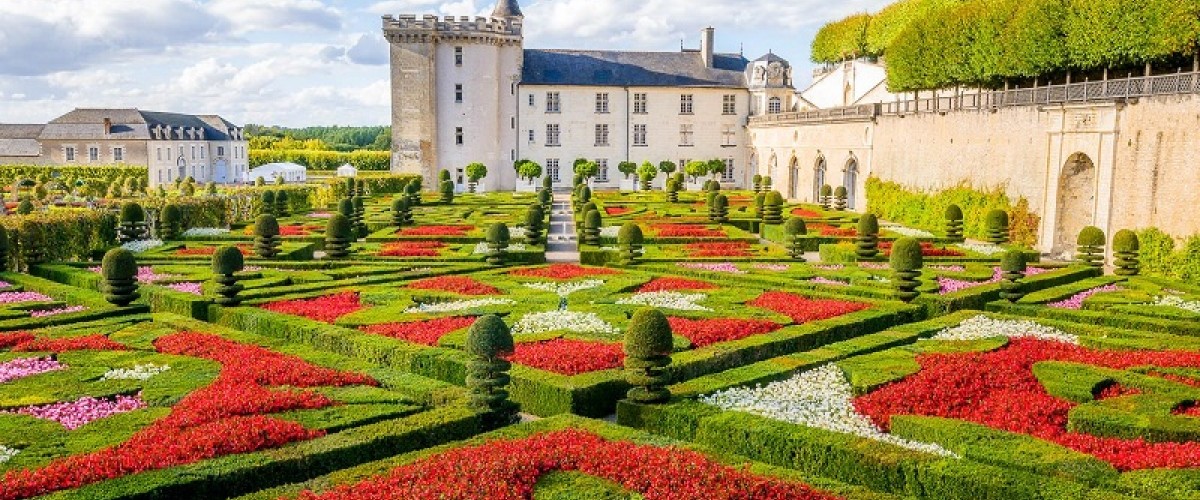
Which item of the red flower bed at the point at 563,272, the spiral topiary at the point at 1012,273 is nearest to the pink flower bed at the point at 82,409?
the red flower bed at the point at 563,272

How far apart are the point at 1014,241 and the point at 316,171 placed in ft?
206

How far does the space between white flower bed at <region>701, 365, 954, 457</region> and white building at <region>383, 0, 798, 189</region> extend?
44.4 m

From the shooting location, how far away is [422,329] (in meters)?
13.7

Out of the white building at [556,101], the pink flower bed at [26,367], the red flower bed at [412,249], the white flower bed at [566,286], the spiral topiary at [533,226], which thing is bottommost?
the pink flower bed at [26,367]

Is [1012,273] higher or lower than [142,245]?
higher

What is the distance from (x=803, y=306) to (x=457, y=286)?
243 inches

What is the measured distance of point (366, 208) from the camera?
37.5m

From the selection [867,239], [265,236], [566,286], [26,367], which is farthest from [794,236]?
[26,367]

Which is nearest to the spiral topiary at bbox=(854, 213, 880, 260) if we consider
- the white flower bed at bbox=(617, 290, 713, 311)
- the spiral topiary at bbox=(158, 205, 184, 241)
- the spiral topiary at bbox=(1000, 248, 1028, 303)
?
the spiral topiary at bbox=(1000, 248, 1028, 303)

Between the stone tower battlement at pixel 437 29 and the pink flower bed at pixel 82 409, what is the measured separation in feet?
147

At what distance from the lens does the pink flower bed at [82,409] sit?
9.29 meters

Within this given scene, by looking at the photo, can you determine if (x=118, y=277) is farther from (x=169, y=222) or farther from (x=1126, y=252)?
(x=1126, y=252)

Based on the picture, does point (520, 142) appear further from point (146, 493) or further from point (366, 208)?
point (146, 493)

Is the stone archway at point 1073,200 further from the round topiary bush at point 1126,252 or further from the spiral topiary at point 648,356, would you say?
the spiral topiary at point 648,356
